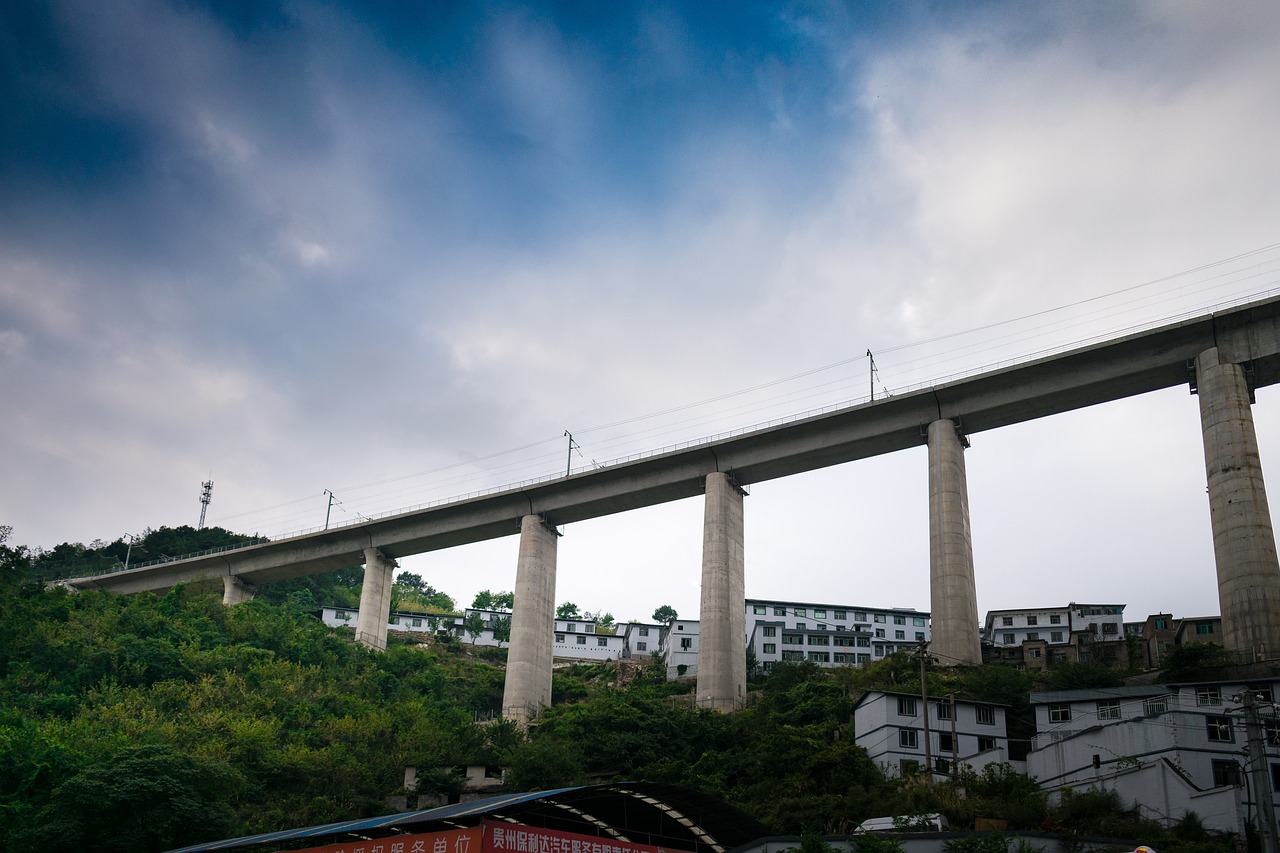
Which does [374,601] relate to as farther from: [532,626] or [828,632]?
[828,632]

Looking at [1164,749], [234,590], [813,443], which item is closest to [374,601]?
[234,590]

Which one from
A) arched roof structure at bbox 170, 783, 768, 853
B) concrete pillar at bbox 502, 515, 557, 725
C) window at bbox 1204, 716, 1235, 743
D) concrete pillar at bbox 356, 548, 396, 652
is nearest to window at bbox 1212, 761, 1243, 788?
window at bbox 1204, 716, 1235, 743

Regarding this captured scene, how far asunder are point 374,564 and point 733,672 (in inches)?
1231

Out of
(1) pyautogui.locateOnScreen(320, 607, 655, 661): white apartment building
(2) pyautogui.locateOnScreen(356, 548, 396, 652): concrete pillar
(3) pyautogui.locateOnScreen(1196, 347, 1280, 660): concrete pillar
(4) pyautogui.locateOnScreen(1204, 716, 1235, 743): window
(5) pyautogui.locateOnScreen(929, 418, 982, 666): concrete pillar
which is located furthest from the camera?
(1) pyautogui.locateOnScreen(320, 607, 655, 661): white apartment building

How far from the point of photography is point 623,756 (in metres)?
47.4

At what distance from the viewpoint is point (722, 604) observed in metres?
60.1

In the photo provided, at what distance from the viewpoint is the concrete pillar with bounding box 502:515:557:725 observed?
64125 millimetres

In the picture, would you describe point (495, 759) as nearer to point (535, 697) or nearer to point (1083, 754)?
point (535, 697)

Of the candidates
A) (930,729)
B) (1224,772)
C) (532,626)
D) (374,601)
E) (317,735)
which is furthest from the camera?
(374,601)

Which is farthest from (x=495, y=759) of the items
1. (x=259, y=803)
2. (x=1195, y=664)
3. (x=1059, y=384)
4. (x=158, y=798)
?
(x=1059, y=384)

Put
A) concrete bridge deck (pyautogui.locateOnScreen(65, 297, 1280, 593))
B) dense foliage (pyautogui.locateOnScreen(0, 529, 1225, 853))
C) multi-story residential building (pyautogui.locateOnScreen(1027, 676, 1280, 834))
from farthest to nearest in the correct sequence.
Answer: concrete bridge deck (pyautogui.locateOnScreen(65, 297, 1280, 593)) < dense foliage (pyautogui.locateOnScreen(0, 529, 1225, 853)) < multi-story residential building (pyautogui.locateOnScreen(1027, 676, 1280, 834))

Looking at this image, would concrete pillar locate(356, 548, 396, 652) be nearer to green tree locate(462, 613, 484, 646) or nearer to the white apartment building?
the white apartment building

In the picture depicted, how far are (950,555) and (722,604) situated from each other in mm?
13632

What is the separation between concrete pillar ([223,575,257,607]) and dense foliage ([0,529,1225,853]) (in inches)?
243
